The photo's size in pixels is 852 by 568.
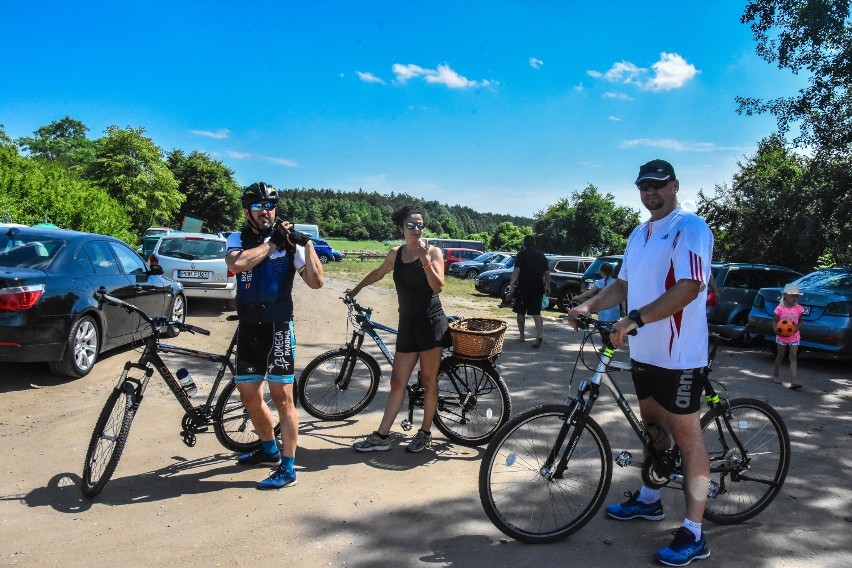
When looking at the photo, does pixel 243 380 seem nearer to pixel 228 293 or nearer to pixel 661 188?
pixel 661 188

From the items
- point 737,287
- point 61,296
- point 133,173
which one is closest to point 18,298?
point 61,296

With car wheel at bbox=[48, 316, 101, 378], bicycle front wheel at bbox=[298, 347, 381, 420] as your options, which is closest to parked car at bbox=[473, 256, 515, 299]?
car wheel at bbox=[48, 316, 101, 378]

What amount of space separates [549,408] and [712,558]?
1178 mm

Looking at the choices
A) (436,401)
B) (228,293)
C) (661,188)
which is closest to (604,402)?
(436,401)

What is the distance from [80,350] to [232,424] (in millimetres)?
2915

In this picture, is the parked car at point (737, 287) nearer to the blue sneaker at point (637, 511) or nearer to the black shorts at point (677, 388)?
the blue sneaker at point (637, 511)

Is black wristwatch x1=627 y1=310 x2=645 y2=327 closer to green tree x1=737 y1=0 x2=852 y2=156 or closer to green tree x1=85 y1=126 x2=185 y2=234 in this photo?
green tree x1=737 y1=0 x2=852 y2=156

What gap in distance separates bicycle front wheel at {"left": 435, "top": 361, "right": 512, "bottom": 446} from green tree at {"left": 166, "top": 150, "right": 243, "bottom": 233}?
6397cm

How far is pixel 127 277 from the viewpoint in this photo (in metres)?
7.69

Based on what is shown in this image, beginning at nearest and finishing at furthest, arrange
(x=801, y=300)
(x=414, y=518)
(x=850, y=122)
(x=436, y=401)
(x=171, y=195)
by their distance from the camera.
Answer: (x=414, y=518)
(x=436, y=401)
(x=801, y=300)
(x=850, y=122)
(x=171, y=195)

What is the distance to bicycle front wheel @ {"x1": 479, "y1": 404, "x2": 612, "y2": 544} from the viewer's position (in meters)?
3.33

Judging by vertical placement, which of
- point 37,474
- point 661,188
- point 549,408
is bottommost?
point 37,474

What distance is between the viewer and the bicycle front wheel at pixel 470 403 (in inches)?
197

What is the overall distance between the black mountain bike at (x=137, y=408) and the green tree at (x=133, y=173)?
43.2 metres
